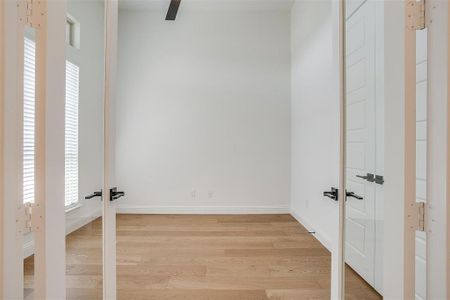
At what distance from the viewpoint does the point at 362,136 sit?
1.97m

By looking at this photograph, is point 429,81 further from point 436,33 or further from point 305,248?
point 305,248

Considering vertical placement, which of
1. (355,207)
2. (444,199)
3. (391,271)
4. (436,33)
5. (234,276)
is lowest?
(234,276)

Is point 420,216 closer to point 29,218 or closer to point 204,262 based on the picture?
point 29,218

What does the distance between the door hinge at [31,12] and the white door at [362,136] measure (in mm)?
1764

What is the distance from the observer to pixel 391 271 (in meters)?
1.16

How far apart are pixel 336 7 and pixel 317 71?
7.04 ft

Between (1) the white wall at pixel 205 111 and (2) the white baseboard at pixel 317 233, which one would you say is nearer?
(2) the white baseboard at pixel 317 233

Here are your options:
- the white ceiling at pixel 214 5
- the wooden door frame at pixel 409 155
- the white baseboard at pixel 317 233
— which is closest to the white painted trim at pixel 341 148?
the wooden door frame at pixel 409 155

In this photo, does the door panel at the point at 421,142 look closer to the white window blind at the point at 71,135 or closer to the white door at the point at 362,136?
the white door at the point at 362,136

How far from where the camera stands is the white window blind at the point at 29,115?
1.04 m

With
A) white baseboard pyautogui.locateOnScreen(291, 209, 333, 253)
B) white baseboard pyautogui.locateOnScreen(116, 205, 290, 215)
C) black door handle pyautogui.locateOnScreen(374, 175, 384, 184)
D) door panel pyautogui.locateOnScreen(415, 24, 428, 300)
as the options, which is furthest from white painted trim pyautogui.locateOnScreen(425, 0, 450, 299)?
white baseboard pyautogui.locateOnScreen(116, 205, 290, 215)

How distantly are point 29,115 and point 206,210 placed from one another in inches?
149

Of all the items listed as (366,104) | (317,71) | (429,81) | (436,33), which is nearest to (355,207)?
(366,104)

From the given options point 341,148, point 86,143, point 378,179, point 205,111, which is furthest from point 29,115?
point 205,111
